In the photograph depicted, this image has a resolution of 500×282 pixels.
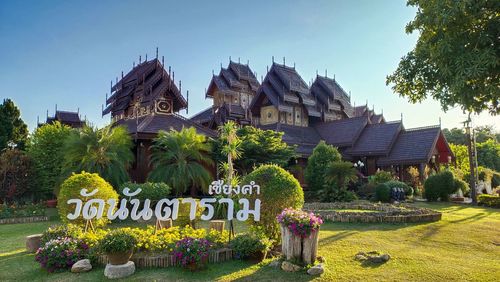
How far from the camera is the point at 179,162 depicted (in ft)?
58.1

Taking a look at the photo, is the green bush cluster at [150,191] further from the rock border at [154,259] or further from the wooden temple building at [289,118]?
the rock border at [154,259]

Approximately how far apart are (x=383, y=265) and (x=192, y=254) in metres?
3.66

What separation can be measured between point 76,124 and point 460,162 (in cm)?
4046

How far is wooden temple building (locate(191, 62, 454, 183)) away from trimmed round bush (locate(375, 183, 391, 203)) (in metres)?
6.71

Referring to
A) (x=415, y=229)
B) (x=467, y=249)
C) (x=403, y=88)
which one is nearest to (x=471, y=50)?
(x=403, y=88)

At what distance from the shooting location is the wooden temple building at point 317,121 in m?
27.5

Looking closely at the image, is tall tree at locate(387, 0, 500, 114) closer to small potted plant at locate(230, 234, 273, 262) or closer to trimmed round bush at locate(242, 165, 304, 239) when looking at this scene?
trimmed round bush at locate(242, 165, 304, 239)

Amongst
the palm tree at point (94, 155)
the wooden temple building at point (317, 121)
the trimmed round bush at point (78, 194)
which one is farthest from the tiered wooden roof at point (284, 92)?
the trimmed round bush at point (78, 194)

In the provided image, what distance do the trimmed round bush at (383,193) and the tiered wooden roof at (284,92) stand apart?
15.1 m

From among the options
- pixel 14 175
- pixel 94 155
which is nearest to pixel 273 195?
pixel 94 155

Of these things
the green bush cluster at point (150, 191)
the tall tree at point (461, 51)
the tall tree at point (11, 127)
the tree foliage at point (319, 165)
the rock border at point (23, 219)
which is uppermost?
the tall tree at point (11, 127)

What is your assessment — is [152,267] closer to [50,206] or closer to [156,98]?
[50,206]

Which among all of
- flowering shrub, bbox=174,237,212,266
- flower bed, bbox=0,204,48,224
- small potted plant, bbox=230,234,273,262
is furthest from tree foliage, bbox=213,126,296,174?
flowering shrub, bbox=174,237,212,266

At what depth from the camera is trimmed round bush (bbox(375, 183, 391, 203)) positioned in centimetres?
2016
